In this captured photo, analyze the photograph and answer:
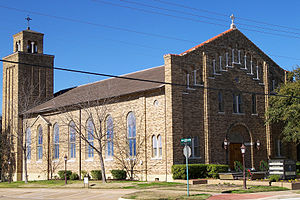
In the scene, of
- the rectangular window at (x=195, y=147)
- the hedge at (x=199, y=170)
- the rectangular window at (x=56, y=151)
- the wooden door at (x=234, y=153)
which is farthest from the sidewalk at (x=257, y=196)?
the rectangular window at (x=56, y=151)

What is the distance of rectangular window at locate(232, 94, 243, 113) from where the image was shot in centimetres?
3803

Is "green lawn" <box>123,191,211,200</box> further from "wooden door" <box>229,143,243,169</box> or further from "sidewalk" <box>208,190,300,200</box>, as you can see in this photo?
"wooden door" <box>229,143,243,169</box>

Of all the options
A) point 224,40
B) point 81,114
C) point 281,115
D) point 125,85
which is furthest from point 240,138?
point 81,114

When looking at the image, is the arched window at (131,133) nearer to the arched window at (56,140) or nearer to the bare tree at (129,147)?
the bare tree at (129,147)

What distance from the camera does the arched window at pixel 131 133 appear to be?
36500mm

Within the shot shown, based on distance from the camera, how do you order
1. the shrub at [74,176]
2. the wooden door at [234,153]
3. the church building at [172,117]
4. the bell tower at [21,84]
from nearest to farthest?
the church building at [172,117] → the wooden door at [234,153] → the shrub at [74,176] → the bell tower at [21,84]

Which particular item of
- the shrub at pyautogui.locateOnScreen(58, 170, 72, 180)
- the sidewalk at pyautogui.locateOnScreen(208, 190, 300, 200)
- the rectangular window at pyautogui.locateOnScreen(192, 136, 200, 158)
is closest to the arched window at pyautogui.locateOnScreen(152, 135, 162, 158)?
the rectangular window at pyautogui.locateOnScreen(192, 136, 200, 158)

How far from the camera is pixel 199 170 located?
1293 inches

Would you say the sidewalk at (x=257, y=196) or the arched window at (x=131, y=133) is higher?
the arched window at (x=131, y=133)

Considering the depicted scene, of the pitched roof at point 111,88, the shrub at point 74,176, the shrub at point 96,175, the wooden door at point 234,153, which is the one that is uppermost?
the pitched roof at point 111,88

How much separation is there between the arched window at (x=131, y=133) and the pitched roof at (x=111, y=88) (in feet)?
6.95

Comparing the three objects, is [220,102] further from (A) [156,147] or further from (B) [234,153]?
(A) [156,147]

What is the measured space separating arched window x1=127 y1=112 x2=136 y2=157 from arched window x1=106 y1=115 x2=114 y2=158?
1.94m

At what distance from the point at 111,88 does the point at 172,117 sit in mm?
10494
